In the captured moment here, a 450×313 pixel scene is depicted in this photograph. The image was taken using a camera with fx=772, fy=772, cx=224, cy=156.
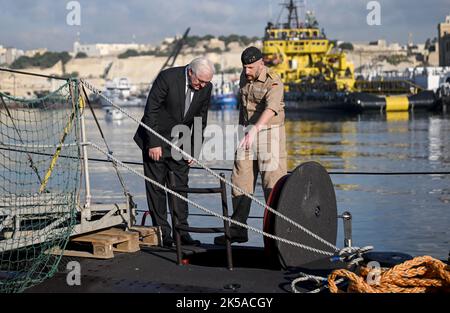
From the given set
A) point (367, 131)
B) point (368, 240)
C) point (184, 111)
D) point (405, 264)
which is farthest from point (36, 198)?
point (367, 131)

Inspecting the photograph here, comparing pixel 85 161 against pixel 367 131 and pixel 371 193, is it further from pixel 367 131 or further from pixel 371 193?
pixel 367 131

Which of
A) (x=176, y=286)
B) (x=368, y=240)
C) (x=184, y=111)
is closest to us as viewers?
(x=176, y=286)

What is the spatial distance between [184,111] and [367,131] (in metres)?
37.9

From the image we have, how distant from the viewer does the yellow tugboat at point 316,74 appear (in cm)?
6562

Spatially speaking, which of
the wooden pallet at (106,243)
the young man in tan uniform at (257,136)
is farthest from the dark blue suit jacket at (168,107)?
the wooden pallet at (106,243)

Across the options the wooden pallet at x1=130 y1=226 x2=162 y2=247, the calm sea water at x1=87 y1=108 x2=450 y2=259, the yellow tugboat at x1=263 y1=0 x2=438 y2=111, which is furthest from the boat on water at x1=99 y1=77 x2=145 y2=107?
the wooden pallet at x1=130 y1=226 x2=162 y2=247

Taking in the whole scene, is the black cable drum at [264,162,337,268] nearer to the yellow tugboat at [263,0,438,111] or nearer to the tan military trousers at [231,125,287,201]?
the tan military trousers at [231,125,287,201]

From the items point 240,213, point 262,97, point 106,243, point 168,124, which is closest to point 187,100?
point 168,124

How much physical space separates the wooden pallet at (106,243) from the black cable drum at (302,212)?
4.68 ft

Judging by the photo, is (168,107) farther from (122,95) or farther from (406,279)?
(122,95)

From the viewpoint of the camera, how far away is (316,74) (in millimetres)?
79688

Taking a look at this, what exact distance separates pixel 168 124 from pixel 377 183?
42.7 ft

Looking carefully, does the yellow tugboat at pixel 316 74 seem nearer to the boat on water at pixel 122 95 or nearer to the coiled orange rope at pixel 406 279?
the boat on water at pixel 122 95
